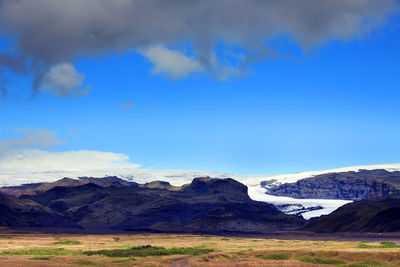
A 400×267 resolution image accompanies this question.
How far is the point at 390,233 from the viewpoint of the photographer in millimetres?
196125

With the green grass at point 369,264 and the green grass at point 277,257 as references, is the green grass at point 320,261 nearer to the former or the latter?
the green grass at point 277,257

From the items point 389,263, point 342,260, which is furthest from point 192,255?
point 389,263

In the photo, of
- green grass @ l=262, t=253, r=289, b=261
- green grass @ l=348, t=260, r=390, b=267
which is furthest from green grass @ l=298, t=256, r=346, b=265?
green grass @ l=348, t=260, r=390, b=267

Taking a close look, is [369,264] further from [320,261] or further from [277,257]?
[277,257]

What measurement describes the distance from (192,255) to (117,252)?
1359 centimetres

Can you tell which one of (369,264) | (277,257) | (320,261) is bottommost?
(369,264)

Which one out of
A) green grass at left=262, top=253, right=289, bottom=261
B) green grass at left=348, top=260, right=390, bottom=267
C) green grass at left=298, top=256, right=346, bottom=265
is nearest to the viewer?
green grass at left=348, top=260, right=390, bottom=267

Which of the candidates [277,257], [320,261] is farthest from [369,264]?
[277,257]

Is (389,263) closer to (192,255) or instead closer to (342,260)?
(342,260)

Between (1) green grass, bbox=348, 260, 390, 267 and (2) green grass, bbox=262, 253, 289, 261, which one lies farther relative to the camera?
(2) green grass, bbox=262, 253, 289, 261

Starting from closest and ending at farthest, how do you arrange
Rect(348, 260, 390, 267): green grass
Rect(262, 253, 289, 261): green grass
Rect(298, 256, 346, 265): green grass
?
Rect(348, 260, 390, 267): green grass, Rect(298, 256, 346, 265): green grass, Rect(262, 253, 289, 261): green grass

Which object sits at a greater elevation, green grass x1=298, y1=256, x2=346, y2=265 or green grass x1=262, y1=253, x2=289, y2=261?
green grass x1=262, y1=253, x2=289, y2=261

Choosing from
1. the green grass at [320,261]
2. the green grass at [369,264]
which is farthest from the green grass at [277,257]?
the green grass at [369,264]

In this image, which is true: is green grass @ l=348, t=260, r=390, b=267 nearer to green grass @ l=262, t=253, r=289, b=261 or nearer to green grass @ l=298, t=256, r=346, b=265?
green grass @ l=298, t=256, r=346, b=265
